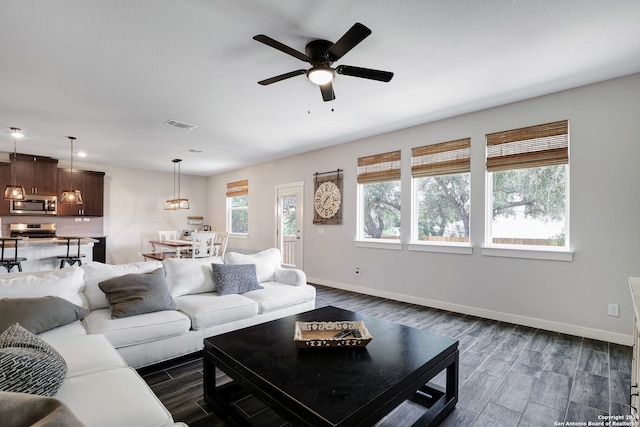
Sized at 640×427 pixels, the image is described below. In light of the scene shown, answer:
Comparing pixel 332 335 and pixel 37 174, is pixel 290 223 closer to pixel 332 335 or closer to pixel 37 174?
pixel 332 335

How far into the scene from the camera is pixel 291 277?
3867 mm

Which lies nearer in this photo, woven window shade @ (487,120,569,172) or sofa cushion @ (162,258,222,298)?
sofa cushion @ (162,258,222,298)

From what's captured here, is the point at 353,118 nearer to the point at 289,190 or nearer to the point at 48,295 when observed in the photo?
the point at 289,190

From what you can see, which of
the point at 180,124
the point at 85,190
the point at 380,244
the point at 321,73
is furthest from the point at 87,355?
the point at 85,190

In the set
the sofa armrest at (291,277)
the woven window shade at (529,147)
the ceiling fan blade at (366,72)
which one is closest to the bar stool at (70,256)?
the sofa armrest at (291,277)

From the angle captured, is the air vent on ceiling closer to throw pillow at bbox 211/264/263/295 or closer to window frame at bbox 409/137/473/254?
throw pillow at bbox 211/264/263/295

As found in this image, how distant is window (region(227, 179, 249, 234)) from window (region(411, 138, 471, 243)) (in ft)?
15.5

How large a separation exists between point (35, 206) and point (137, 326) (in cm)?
633

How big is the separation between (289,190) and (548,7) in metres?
5.24

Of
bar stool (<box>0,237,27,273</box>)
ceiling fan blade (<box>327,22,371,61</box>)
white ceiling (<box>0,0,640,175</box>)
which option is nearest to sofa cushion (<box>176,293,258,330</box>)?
white ceiling (<box>0,0,640,175</box>)

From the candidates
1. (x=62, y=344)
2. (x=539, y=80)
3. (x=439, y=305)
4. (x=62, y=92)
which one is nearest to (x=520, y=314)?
(x=439, y=305)

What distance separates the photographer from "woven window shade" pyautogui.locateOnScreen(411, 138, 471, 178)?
165 inches

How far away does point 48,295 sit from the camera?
7.90 feet

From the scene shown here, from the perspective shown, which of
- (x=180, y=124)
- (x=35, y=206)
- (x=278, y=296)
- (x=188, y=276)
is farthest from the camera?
(x=35, y=206)
